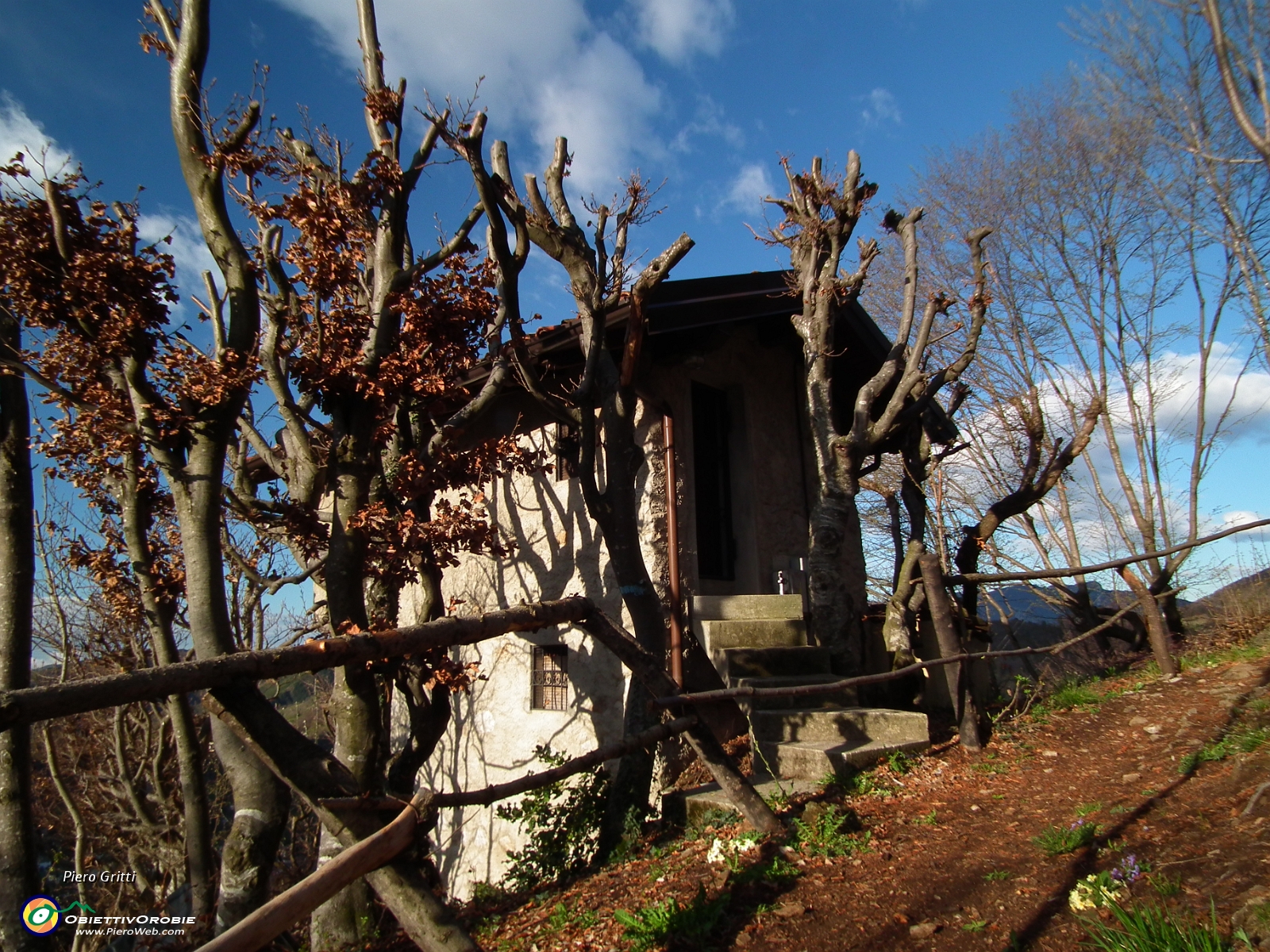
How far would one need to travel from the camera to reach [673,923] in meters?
3.23

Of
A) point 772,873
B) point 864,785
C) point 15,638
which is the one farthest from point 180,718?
point 864,785

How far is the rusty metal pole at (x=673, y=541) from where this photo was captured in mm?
6285

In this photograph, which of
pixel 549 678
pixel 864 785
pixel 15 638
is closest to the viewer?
Result: pixel 864 785

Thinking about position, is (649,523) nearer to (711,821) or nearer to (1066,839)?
(711,821)

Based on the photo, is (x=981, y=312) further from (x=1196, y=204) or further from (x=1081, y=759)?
(x=1196, y=204)

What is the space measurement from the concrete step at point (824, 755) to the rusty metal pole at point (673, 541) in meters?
1.06

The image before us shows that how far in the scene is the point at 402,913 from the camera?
271cm

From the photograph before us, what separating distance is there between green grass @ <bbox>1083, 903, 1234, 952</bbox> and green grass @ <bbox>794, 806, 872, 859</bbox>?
1.26 m

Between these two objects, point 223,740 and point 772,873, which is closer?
point 772,873

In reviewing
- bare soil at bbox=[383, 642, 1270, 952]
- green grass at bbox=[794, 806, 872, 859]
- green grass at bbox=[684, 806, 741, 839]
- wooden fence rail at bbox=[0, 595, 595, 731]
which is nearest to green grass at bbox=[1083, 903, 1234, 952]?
bare soil at bbox=[383, 642, 1270, 952]

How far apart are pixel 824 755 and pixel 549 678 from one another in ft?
10.9

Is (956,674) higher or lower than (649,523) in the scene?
lower

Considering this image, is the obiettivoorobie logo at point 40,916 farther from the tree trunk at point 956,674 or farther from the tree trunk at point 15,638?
the tree trunk at point 956,674

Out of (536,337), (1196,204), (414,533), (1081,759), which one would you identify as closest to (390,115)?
(536,337)
